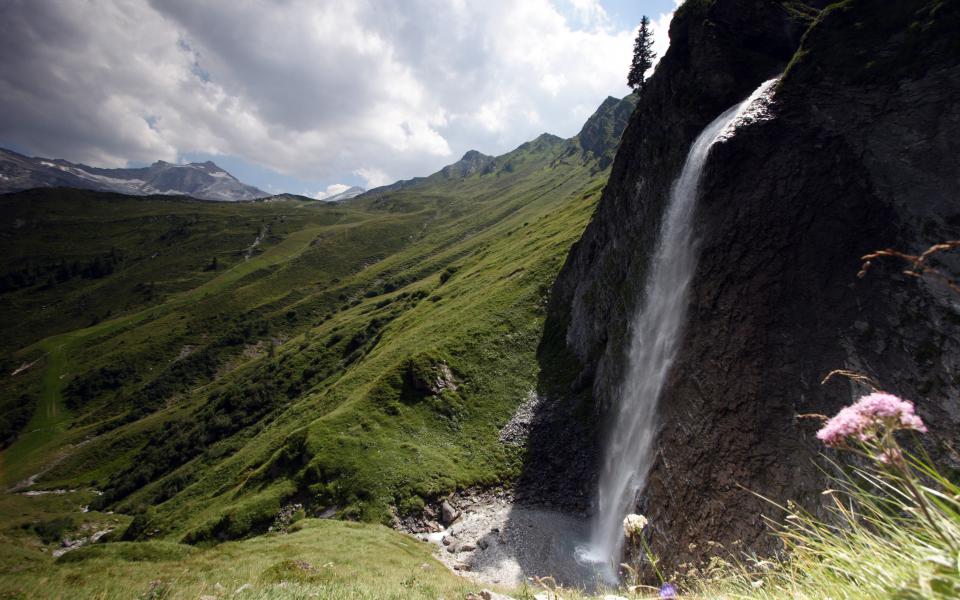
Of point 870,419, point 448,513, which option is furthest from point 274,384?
point 870,419

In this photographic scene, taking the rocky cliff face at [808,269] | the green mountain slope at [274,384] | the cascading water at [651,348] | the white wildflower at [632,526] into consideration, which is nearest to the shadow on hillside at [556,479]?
the cascading water at [651,348]

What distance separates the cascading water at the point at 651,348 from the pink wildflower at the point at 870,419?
81.4 feet

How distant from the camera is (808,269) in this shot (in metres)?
20.6

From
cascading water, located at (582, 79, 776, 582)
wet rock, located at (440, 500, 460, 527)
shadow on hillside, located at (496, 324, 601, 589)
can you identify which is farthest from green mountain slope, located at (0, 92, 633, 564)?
cascading water, located at (582, 79, 776, 582)

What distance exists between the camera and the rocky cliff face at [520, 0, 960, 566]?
58.0ft

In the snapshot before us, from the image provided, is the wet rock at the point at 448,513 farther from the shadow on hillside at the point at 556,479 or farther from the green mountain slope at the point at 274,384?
the shadow on hillside at the point at 556,479

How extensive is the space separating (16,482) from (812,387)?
473ft

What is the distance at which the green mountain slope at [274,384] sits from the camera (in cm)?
4131

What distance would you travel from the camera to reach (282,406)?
8594 centimetres

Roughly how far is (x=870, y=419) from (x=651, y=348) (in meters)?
28.9

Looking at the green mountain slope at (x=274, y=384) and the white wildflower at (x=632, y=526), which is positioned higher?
the white wildflower at (x=632, y=526)

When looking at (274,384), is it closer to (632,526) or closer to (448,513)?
(448,513)

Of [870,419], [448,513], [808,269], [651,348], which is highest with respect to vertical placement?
[870,419]

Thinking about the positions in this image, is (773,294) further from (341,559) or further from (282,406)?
(282,406)
